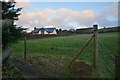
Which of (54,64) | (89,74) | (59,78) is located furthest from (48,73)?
(89,74)

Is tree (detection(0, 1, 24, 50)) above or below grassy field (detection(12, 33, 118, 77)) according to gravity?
above

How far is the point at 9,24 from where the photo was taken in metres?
3.72

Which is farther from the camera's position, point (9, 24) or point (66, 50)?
point (66, 50)

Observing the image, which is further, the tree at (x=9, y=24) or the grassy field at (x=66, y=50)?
the grassy field at (x=66, y=50)

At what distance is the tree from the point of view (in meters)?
3.43

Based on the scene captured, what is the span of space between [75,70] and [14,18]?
3.39 meters

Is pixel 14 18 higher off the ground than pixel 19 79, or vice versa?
pixel 14 18

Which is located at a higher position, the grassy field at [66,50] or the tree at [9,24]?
the tree at [9,24]

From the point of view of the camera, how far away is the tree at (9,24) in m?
3.43

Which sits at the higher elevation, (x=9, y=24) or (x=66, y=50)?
(x=9, y=24)

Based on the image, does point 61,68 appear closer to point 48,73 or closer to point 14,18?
point 48,73

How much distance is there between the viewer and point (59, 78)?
384 centimetres

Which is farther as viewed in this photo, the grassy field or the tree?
the grassy field

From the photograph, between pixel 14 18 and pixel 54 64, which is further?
pixel 54 64
